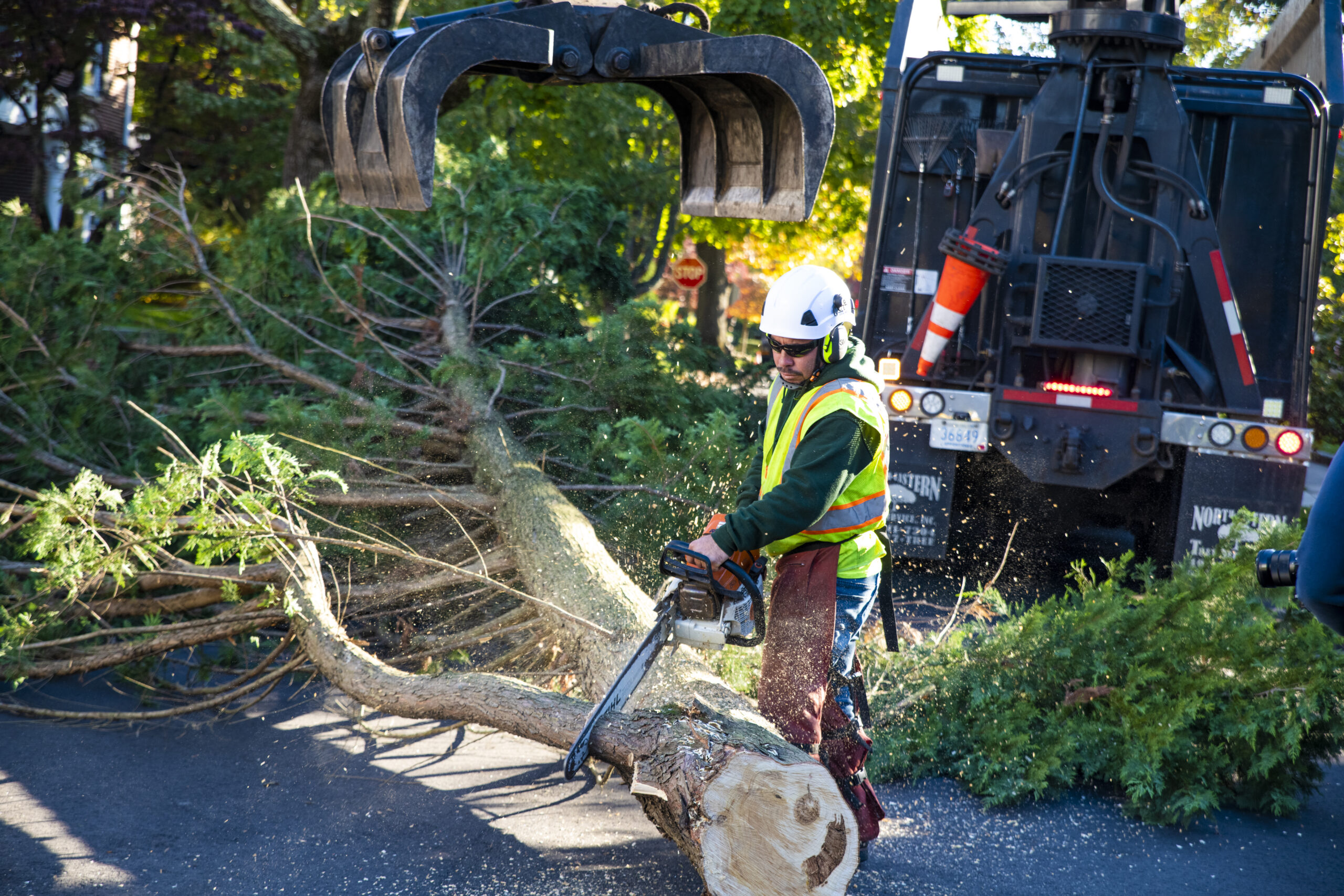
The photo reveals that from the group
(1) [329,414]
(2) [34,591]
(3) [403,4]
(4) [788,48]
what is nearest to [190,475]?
(1) [329,414]

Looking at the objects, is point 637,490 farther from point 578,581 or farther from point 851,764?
point 851,764

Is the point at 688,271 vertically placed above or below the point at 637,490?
above

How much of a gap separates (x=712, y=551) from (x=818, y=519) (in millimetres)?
306

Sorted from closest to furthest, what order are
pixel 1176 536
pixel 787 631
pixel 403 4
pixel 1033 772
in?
pixel 787 631, pixel 1033 772, pixel 1176 536, pixel 403 4

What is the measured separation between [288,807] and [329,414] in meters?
1.93

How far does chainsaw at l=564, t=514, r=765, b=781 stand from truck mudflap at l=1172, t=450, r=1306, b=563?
342 cm

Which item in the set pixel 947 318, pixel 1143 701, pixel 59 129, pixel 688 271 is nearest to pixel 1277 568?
pixel 1143 701

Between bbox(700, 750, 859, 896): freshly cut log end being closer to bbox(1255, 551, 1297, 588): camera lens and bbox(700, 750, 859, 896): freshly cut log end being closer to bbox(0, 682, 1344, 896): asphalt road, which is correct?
bbox(0, 682, 1344, 896): asphalt road

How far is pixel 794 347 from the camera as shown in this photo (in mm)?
3191

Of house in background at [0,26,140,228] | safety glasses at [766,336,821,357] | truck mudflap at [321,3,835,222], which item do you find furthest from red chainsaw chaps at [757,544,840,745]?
house in background at [0,26,140,228]

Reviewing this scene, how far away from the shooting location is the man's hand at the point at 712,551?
9.77ft

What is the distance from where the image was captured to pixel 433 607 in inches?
188

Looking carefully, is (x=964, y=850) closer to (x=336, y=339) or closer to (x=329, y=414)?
(x=329, y=414)

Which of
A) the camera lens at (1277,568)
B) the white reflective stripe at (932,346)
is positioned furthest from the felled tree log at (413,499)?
the camera lens at (1277,568)
